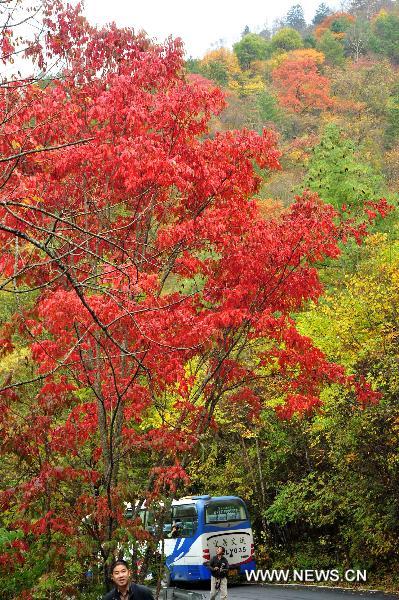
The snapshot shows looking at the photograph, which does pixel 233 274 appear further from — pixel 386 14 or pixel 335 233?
pixel 386 14

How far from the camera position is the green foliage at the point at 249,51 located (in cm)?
9081

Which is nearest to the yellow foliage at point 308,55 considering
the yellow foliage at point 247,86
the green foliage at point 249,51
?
the yellow foliage at point 247,86

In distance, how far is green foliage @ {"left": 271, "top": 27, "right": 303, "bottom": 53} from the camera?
9419cm

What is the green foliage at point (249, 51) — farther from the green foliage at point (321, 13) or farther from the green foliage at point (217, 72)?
the green foliage at point (321, 13)

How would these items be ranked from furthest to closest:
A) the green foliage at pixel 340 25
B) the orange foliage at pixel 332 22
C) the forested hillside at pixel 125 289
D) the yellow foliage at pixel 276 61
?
the green foliage at pixel 340 25
the orange foliage at pixel 332 22
the yellow foliage at pixel 276 61
the forested hillside at pixel 125 289

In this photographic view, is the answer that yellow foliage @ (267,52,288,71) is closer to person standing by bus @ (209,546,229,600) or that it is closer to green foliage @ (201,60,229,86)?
green foliage @ (201,60,229,86)

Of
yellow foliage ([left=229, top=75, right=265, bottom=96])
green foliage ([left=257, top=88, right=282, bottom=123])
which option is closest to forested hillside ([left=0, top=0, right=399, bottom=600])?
green foliage ([left=257, top=88, right=282, bottom=123])

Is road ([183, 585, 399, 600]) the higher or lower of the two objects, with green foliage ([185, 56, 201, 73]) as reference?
lower

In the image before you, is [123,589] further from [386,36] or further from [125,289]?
[386,36]

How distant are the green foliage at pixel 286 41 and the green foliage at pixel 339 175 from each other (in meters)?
65.0

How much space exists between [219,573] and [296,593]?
3973 millimetres

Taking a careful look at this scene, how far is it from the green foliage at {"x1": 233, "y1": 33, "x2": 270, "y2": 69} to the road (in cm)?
7901

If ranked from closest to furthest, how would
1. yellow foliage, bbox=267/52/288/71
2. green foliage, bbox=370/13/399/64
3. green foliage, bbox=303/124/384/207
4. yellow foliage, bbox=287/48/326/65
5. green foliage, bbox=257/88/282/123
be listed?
1. green foliage, bbox=303/124/384/207
2. green foliage, bbox=257/88/282/123
3. yellow foliage, bbox=287/48/326/65
4. yellow foliage, bbox=267/52/288/71
5. green foliage, bbox=370/13/399/64

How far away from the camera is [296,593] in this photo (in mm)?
18500
